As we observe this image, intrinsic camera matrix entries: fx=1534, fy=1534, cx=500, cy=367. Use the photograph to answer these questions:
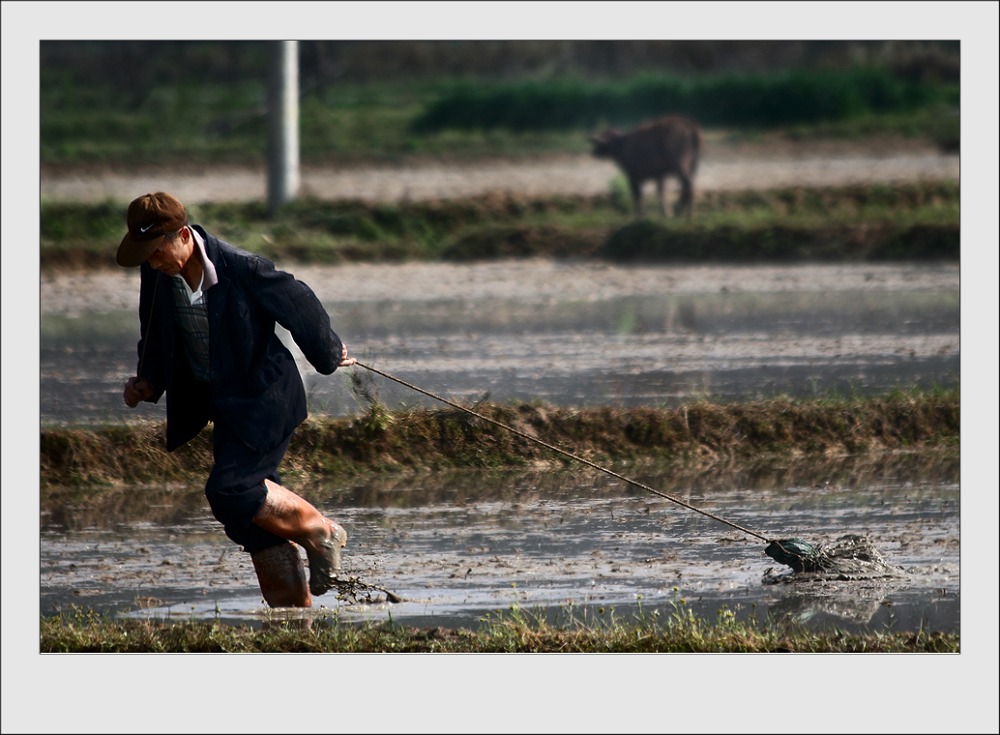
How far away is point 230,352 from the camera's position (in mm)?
5172

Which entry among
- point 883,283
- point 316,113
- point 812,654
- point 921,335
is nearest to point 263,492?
point 812,654

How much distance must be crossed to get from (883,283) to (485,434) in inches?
173

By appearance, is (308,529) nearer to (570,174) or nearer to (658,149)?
(658,149)

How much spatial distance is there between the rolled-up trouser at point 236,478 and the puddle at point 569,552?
54cm

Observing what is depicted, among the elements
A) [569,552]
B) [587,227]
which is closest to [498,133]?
[587,227]

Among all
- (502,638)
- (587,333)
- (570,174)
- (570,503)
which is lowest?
(502,638)

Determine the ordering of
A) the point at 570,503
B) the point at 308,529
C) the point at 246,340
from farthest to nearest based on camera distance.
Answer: the point at 570,503 → the point at 308,529 → the point at 246,340

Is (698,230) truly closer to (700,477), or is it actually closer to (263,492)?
(700,477)

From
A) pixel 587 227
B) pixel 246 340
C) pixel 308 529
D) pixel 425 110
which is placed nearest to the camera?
pixel 246 340

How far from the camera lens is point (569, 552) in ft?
20.3

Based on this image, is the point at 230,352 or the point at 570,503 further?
the point at 570,503

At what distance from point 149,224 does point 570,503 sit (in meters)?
2.44

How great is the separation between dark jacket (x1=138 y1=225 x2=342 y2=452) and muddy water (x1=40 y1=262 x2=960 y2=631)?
865mm

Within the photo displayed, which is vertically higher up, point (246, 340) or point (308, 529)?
point (246, 340)
